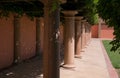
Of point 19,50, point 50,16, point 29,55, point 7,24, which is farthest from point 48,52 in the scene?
point 29,55

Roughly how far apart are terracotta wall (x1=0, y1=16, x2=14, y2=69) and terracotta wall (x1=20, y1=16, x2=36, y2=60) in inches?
70.6

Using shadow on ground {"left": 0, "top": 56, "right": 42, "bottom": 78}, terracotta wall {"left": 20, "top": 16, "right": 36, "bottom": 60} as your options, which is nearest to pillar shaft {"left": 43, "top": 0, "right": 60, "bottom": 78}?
shadow on ground {"left": 0, "top": 56, "right": 42, "bottom": 78}

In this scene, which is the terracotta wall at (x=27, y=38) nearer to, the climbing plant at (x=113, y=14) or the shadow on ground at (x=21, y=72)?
the shadow on ground at (x=21, y=72)

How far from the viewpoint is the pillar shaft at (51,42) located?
7.56 m

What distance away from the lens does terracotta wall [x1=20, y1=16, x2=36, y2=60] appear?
18.5m

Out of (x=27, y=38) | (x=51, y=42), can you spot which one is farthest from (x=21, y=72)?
(x=51, y=42)

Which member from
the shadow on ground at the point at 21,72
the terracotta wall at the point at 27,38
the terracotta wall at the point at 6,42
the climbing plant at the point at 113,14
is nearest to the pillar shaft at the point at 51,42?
the climbing plant at the point at 113,14

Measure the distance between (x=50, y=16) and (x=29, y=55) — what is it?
12.7m

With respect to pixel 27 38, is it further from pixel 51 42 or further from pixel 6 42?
pixel 51 42

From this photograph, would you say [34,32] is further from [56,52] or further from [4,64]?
[56,52]

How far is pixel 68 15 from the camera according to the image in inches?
592

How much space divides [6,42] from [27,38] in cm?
401

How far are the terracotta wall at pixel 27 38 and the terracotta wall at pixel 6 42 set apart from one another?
179 cm

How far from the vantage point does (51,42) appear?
7617 mm
